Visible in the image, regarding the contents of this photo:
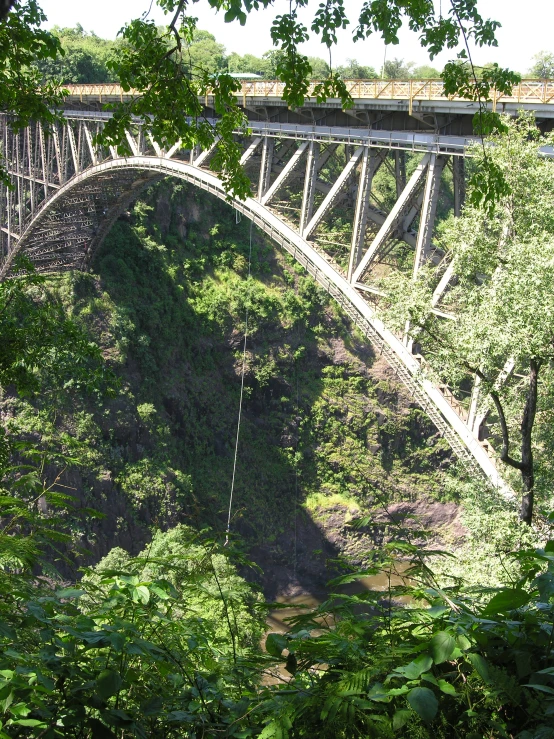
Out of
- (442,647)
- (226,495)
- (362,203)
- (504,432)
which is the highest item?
(362,203)

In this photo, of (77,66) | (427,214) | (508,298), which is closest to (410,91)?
(427,214)

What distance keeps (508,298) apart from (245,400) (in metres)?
22.9

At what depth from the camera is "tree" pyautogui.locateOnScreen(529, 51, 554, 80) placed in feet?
134

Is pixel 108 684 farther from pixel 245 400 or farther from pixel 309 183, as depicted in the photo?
pixel 245 400

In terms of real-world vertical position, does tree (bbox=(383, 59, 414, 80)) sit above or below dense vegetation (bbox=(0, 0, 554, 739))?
above

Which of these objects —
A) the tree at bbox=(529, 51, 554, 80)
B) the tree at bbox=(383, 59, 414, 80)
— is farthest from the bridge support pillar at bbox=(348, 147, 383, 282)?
the tree at bbox=(383, 59, 414, 80)

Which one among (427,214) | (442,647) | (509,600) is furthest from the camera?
(427,214)

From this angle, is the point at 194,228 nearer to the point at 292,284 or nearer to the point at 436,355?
the point at 292,284

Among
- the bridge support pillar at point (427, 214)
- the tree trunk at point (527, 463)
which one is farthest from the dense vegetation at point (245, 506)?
the bridge support pillar at point (427, 214)

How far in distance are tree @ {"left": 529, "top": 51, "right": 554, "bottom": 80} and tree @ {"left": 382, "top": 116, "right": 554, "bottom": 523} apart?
3628 centimetres

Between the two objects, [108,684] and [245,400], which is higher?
[108,684]

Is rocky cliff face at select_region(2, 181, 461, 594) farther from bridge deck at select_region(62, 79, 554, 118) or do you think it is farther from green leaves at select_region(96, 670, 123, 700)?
green leaves at select_region(96, 670, 123, 700)

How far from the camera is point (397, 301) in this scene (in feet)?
32.0

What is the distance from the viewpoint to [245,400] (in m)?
30.7
